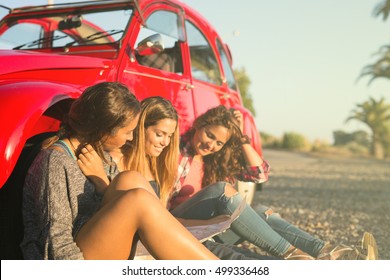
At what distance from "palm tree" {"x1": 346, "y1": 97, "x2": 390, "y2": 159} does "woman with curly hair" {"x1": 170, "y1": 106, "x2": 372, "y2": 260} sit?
2243cm

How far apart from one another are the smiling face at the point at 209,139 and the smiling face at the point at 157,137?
1.85 ft

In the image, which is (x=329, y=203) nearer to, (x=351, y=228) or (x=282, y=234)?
(x=351, y=228)

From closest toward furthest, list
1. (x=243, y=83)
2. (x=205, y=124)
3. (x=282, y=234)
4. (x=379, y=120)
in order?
(x=282, y=234), (x=205, y=124), (x=243, y=83), (x=379, y=120)

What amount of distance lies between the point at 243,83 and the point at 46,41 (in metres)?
15.3

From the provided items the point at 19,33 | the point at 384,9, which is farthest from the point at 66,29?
the point at 384,9

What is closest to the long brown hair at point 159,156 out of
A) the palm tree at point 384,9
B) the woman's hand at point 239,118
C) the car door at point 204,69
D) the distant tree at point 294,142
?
the car door at point 204,69

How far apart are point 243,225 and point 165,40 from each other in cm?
162

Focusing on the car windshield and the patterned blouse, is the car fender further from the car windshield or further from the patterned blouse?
the patterned blouse

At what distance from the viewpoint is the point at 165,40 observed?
398cm

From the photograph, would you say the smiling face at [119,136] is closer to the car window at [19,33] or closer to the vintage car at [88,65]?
the vintage car at [88,65]

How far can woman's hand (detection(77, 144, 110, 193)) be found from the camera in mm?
2592

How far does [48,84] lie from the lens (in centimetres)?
277

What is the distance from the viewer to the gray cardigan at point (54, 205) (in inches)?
88.2
